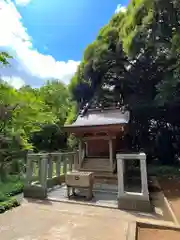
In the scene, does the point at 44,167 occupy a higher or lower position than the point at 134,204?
higher

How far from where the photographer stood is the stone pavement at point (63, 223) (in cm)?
355

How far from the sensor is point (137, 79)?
12656mm

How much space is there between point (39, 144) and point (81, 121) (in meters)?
9.29

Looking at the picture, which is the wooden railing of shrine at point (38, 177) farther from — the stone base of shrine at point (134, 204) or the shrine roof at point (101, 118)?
the shrine roof at point (101, 118)

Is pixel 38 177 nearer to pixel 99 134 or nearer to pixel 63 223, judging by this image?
pixel 63 223

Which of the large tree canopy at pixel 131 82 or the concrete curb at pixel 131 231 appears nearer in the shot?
the concrete curb at pixel 131 231

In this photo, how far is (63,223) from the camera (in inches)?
163

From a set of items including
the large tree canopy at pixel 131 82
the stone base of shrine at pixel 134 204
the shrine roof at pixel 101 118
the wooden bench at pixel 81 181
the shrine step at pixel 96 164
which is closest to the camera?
the stone base of shrine at pixel 134 204

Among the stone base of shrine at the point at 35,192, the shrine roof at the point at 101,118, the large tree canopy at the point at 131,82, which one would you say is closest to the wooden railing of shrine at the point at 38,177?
the stone base of shrine at the point at 35,192

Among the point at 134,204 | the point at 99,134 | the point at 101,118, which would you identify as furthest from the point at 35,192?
the point at 101,118

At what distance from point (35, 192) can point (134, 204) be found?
9.75ft

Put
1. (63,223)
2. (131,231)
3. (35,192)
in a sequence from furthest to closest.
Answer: (35,192) < (63,223) < (131,231)

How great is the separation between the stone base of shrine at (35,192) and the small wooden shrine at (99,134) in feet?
12.1

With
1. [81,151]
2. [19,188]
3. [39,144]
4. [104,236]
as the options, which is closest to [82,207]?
[104,236]
